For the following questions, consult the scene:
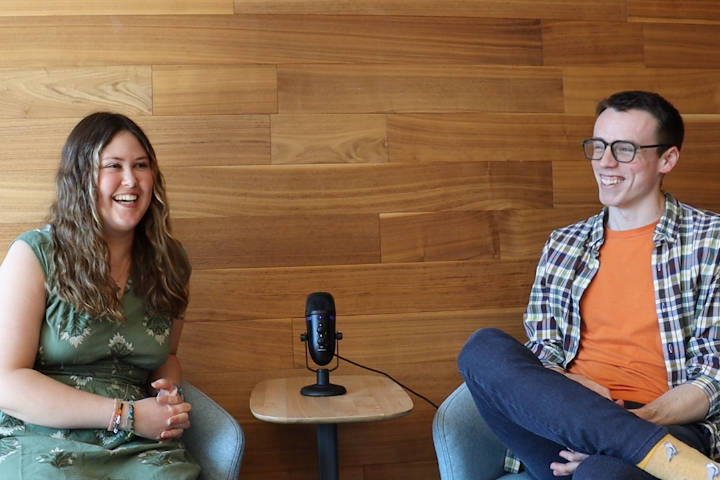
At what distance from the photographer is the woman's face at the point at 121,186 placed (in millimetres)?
1915

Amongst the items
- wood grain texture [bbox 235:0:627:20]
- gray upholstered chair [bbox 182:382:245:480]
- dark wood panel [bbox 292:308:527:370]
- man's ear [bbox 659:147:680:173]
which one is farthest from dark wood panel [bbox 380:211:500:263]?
gray upholstered chair [bbox 182:382:245:480]

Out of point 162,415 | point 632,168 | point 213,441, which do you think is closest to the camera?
point 162,415

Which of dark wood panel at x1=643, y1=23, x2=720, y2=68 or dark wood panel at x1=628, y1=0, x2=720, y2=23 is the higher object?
dark wood panel at x1=628, y1=0, x2=720, y2=23

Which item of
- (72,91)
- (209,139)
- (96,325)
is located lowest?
(96,325)

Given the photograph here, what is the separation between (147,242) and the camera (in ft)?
6.74

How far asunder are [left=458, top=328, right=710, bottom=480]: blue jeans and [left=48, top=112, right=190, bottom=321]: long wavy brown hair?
816 millimetres

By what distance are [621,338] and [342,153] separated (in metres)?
1.04

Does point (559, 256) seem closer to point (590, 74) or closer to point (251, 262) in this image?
point (590, 74)

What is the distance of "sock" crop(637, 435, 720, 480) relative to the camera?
5.10ft

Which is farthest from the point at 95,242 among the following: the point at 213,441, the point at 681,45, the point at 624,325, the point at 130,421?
the point at 681,45

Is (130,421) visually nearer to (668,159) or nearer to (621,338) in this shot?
(621,338)

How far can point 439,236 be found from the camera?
2557 millimetres

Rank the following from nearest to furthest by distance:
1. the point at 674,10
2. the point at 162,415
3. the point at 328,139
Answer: the point at 162,415
the point at 328,139
the point at 674,10

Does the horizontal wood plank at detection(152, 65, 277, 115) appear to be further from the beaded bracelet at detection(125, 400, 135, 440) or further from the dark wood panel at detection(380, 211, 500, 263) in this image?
the beaded bracelet at detection(125, 400, 135, 440)
